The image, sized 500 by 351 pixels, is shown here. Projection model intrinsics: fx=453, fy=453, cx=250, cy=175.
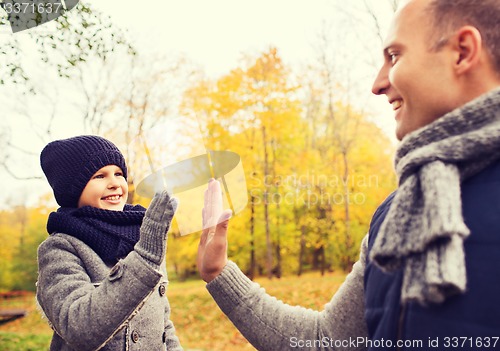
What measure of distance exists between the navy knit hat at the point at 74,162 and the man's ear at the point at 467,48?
5.61 feet

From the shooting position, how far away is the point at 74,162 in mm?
2158

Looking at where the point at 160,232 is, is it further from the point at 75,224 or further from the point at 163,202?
the point at 75,224

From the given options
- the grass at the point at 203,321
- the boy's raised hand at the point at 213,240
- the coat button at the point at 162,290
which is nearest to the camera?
the boy's raised hand at the point at 213,240

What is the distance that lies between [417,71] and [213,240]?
2.56ft

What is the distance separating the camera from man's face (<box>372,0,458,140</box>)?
0.92 metres

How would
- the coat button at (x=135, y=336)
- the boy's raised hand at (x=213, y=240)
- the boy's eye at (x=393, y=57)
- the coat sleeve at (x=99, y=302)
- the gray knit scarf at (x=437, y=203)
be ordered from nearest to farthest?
1. the gray knit scarf at (x=437, y=203)
2. the boy's eye at (x=393, y=57)
3. the boy's raised hand at (x=213, y=240)
4. the coat sleeve at (x=99, y=302)
5. the coat button at (x=135, y=336)

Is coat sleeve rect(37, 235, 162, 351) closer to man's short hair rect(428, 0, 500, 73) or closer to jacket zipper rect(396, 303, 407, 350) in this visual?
jacket zipper rect(396, 303, 407, 350)

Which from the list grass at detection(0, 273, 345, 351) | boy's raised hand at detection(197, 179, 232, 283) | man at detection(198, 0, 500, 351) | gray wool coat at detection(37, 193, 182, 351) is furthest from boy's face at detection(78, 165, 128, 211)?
grass at detection(0, 273, 345, 351)

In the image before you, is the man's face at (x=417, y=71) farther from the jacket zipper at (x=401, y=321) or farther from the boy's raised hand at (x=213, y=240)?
the boy's raised hand at (x=213, y=240)

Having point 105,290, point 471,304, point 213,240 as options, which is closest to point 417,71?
point 471,304

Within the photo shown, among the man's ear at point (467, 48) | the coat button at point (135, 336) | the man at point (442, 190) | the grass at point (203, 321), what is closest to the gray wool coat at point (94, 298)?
the coat button at point (135, 336)

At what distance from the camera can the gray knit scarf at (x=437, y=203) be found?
741 mm

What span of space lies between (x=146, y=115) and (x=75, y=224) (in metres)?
14.1

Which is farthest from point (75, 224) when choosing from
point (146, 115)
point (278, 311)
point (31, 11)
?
point (146, 115)
